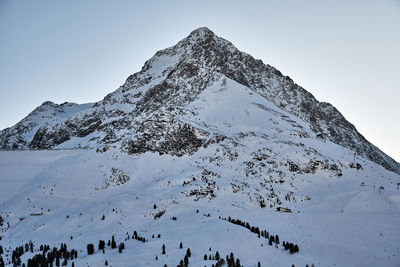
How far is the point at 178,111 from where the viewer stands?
49812 millimetres

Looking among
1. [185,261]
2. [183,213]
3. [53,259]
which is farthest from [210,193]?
[53,259]

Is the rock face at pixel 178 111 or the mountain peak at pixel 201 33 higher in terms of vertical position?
the mountain peak at pixel 201 33

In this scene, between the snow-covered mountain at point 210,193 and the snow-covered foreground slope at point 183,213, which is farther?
the snow-covered mountain at point 210,193

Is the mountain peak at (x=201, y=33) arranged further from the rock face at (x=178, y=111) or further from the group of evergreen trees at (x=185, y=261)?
the group of evergreen trees at (x=185, y=261)

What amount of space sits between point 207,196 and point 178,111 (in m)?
21.1

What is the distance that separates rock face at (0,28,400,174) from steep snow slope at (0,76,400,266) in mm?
605

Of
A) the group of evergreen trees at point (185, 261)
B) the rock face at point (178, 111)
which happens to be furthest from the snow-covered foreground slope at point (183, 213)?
the rock face at point (178, 111)

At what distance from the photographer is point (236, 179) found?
35.8 metres

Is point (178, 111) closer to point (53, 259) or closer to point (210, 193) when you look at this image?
point (210, 193)

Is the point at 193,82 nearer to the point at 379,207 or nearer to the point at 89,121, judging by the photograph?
the point at 89,121

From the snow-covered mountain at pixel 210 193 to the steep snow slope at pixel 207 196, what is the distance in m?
0.13

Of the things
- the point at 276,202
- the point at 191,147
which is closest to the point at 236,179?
the point at 276,202

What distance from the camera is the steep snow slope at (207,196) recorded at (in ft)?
64.7

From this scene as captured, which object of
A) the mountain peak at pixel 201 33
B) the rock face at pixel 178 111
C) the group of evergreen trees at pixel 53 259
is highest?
the mountain peak at pixel 201 33
